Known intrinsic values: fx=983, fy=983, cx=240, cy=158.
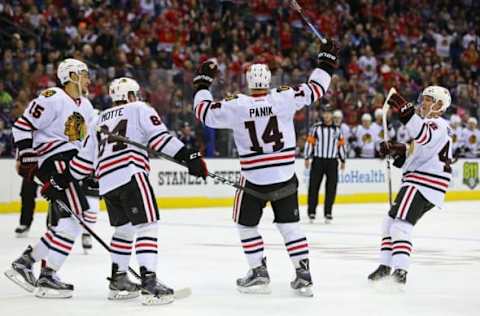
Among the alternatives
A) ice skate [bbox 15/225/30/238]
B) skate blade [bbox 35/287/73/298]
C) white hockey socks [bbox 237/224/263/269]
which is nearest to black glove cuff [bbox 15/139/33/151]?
skate blade [bbox 35/287/73/298]

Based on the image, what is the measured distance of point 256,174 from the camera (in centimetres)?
657

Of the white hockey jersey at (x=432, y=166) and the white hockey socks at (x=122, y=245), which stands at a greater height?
the white hockey jersey at (x=432, y=166)

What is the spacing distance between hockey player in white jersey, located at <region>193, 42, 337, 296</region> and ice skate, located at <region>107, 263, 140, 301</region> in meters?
0.82

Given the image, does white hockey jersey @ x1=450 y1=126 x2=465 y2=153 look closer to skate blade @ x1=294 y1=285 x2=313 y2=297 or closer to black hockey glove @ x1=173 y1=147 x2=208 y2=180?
skate blade @ x1=294 y1=285 x2=313 y2=297

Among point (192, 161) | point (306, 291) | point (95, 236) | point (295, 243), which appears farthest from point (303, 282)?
point (95, 236)

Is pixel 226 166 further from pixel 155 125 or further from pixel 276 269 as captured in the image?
pixel 155 125

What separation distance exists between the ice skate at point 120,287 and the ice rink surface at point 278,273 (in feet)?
0.25

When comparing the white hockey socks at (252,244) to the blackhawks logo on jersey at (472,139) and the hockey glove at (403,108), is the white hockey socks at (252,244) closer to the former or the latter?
the hockey glove at (403,108)

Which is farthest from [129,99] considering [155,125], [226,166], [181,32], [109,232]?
[181,32]

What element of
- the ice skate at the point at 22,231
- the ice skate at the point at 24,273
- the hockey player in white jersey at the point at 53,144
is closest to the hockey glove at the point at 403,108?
the hockey player in white jersey at the point at 53,144

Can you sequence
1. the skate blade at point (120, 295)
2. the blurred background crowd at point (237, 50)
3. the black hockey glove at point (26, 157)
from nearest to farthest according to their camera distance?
the skate blade at point (120, 295), the black hockey glove at point (26, 157), the blurred background crowd at point (237, 50)

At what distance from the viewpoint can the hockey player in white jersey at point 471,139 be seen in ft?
63.7

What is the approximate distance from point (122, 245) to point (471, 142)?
14.4m

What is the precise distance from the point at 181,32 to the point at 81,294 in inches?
482
